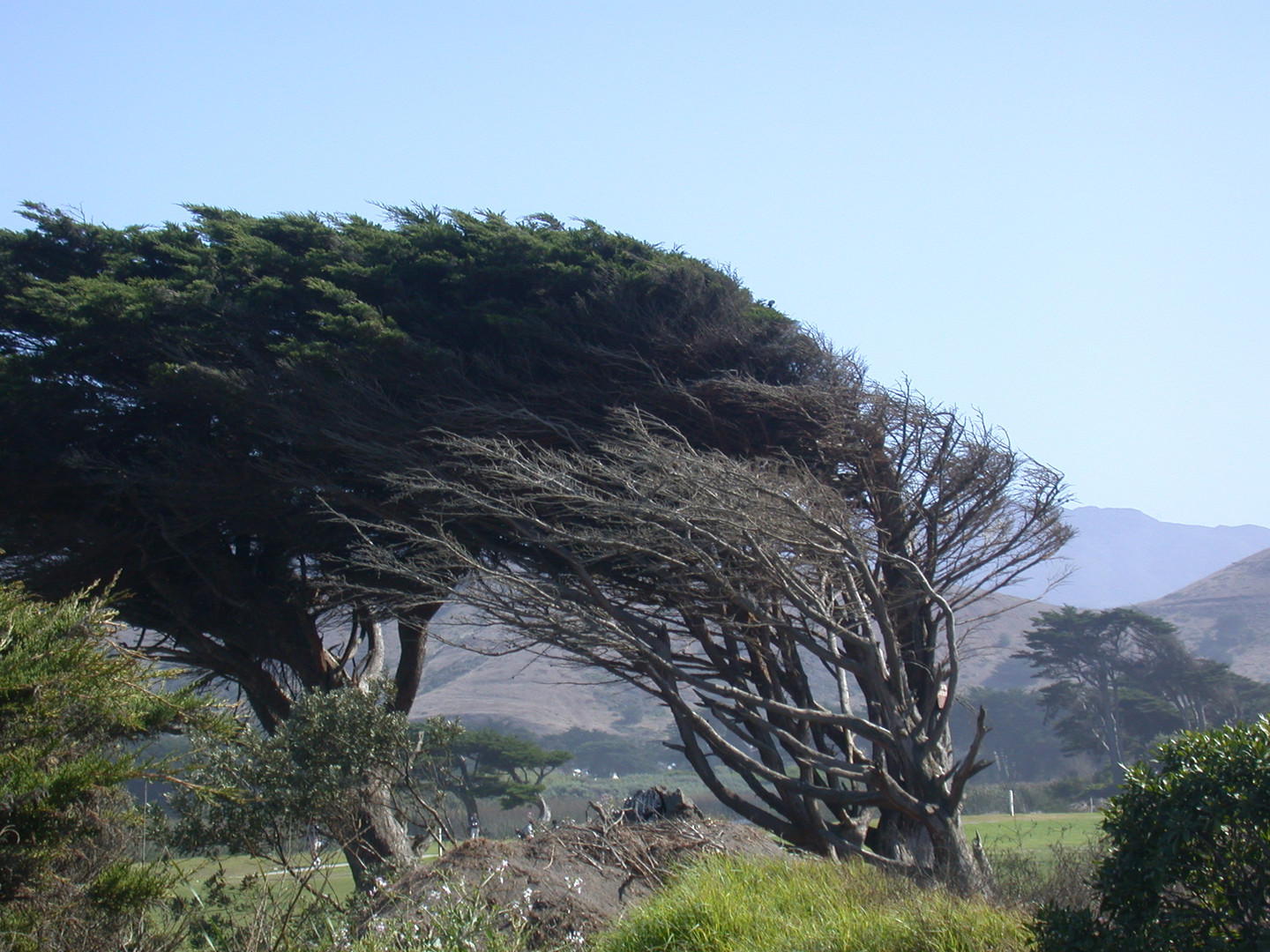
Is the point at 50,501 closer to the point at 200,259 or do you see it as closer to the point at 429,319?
the point at 200,259

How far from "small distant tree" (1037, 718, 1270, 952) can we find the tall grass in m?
0.90

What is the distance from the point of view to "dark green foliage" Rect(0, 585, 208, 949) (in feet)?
14.1

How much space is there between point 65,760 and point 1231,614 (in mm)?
77168

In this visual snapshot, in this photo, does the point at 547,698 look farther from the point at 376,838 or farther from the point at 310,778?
the point at 310,778

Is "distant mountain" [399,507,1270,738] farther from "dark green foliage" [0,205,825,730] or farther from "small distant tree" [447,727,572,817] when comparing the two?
"dark green foliage" [0,205,825,730]

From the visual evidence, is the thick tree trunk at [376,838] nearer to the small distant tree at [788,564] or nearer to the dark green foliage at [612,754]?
the small distant tree at [788,564]

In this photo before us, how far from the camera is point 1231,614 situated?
6819 centimetres

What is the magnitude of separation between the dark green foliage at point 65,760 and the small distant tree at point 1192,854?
4.27 m

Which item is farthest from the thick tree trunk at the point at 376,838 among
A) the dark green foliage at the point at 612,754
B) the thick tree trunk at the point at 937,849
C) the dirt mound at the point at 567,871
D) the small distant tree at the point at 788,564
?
the dark green foliage at the point at 612,754

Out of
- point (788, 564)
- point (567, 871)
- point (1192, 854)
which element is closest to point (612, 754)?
point (788, 564)

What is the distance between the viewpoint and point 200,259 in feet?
42.7

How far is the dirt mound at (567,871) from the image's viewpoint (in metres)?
6.34

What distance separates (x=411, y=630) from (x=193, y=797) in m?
6.25

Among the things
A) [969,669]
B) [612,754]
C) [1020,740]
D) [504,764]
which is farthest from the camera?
[969,669]
